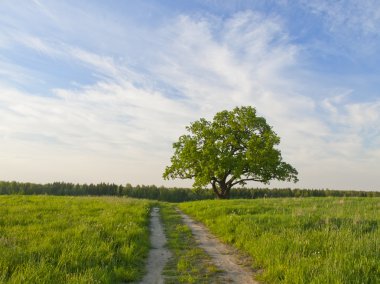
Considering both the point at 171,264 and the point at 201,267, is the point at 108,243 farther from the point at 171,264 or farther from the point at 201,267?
the point at 201,267

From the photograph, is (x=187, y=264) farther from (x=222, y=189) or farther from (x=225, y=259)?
(x=222, y=189)

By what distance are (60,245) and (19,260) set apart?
179cm

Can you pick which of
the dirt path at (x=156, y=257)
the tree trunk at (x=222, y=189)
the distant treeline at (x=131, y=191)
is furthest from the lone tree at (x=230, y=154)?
the distant treeline at (x=131, y=191)

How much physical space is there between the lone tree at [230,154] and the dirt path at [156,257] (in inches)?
1097

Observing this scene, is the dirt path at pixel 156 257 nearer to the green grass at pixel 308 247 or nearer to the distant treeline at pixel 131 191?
the green grass at pixel 308 247

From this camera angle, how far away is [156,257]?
12.2m

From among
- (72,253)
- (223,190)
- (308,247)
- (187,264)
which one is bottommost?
(187,264)

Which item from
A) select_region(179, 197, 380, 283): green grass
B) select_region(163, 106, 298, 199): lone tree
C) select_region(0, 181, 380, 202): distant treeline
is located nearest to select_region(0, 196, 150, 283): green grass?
select_region(179, 197, 380, 283): green grass

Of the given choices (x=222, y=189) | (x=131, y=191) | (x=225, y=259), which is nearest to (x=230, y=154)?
(x=222, y=189)

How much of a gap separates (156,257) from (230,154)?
1367 inches

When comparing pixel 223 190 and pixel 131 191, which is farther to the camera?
pixel 131 191

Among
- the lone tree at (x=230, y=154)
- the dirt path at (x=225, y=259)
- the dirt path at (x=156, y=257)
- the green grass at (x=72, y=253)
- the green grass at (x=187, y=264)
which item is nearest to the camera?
the green grass at (x=72, y=253)

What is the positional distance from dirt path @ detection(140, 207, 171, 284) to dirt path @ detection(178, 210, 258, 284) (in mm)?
1487

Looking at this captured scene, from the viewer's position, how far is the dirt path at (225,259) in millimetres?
9891
